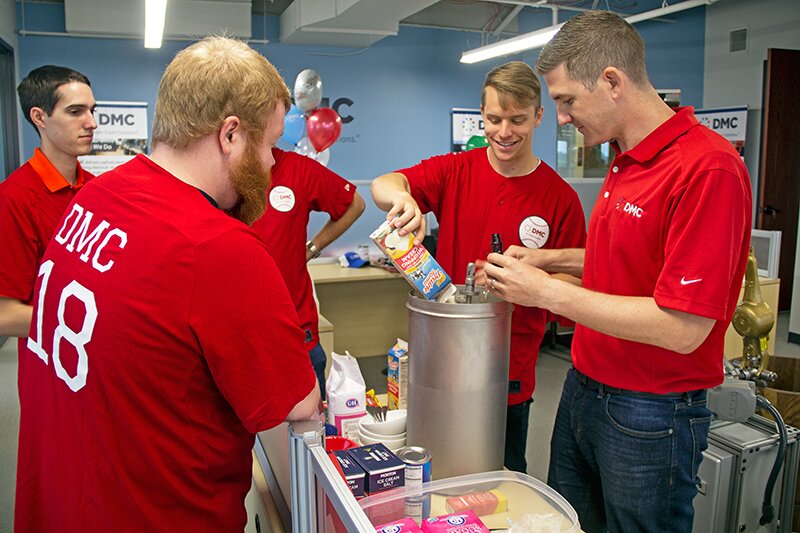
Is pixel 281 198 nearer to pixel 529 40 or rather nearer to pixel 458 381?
pixel 458 381

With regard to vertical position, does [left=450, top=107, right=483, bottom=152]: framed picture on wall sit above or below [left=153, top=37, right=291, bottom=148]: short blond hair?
above

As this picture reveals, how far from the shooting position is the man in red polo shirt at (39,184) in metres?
1.74

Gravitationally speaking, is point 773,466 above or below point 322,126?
below

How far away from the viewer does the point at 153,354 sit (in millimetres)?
862

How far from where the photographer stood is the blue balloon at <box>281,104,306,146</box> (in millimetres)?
4811

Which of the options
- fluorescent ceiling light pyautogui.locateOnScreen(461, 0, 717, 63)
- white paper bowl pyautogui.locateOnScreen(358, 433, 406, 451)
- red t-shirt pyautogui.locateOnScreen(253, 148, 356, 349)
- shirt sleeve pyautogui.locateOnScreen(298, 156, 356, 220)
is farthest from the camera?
fluorescent ceiling light pyautogui.locateOnScreen(461, 0, 717, 63)

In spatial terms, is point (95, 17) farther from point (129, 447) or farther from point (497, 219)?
point (129, 447)

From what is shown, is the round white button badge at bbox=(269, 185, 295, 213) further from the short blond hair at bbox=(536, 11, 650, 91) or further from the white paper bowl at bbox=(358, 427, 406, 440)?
the short blond hair at bbox=(536, 11, 650, 91)

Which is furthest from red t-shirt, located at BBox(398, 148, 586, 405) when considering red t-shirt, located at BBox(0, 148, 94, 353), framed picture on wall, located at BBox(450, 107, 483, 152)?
framed picture on wall, located at BBox(450, 107, 483, 152)

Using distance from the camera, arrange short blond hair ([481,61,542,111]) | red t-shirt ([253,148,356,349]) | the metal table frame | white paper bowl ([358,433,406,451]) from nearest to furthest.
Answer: the metal table frame < white paper bowl ([358,433,406,451]) < short blond hair ([481,61,542,111]) < red t-shirt ([253,148,356,349])

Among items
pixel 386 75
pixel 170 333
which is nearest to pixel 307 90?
pixel 386 75

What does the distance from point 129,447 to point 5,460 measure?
9.61ft

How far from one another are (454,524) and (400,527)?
0.09m

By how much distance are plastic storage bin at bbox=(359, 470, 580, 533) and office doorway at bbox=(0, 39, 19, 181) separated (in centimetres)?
552
